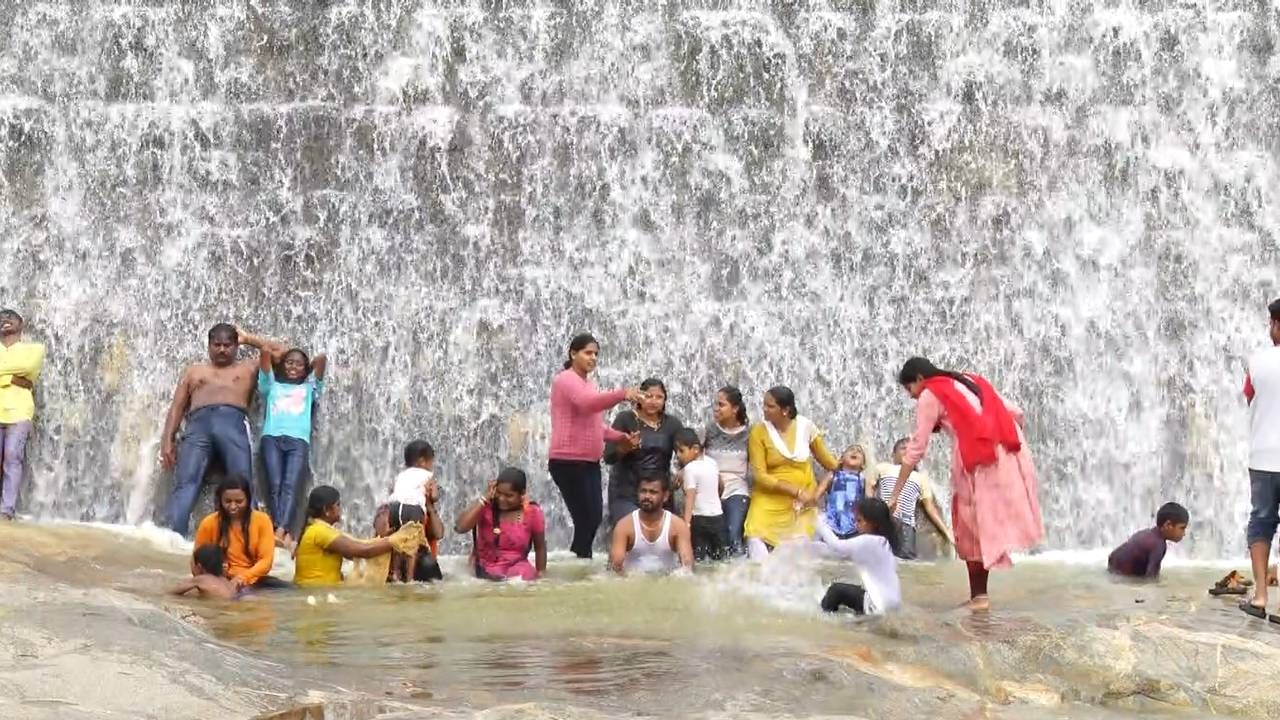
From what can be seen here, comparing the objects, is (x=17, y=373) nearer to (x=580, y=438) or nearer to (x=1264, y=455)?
(x=580, y=438)

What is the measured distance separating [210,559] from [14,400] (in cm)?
366

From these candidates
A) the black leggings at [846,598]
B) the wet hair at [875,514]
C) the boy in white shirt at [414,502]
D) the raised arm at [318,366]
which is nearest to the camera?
the wet hair at [875,514]

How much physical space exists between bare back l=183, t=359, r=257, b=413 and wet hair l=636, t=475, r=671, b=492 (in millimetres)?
3022

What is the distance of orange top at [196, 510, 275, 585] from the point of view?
9.12 metres

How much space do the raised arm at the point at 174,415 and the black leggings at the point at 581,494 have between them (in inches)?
112

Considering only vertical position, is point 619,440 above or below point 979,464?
above

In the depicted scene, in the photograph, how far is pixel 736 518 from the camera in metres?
10.9

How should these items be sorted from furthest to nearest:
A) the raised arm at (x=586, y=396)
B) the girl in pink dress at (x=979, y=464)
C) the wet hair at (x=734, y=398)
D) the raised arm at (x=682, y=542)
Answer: the wet hair at (x=734, y=398) < the raised arm at (x=586, y=396) < the raised arm at (x=682, y=542) < the girl in pink dress at (x=979, y=464)

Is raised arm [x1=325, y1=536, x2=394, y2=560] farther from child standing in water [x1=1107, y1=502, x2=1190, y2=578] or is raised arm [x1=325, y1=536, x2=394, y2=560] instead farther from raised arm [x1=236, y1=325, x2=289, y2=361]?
child standing in water [x1=1107, y1=502, x2=1190, y2=578]

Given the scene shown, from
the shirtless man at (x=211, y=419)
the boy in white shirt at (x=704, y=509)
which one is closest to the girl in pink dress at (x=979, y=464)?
the boy in white shirt at (x=704, y=509)

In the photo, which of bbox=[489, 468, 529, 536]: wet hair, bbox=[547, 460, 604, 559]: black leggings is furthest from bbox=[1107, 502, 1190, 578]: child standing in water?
bbox=[489, 468, 529, 536]: wet hair

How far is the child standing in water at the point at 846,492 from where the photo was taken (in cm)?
1110

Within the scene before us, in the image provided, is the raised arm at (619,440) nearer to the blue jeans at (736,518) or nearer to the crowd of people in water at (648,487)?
the crowd of people in water at (648,487)

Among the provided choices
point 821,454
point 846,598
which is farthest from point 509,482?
point 846,598
